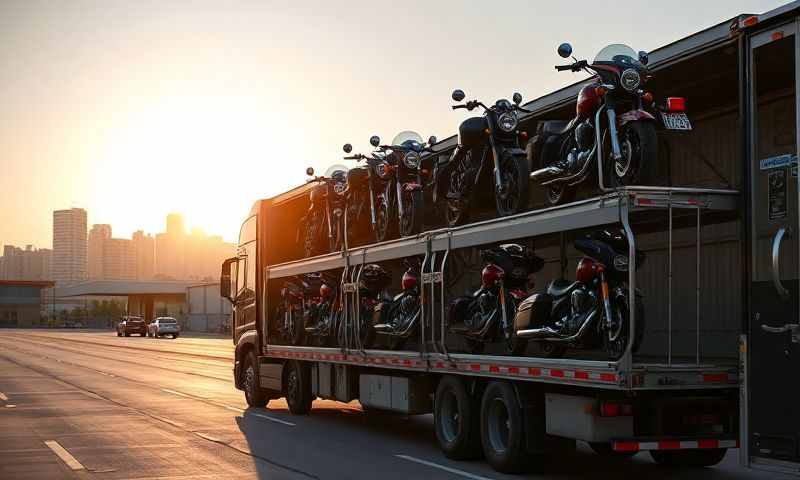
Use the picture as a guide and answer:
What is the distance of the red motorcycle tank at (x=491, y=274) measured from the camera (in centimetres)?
1121

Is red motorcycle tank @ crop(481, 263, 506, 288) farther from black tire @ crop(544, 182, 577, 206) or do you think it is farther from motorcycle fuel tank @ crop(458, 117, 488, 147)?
motorcycle fuel tank @ crop(458, 117, 488, 147)

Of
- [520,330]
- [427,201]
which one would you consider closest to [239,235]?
[427,201]

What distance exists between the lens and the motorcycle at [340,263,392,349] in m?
14.1

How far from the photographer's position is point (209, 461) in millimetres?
11266

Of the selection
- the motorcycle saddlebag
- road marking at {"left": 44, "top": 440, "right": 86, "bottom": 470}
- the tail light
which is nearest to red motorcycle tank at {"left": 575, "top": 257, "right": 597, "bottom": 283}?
the motorcycle saddlebag

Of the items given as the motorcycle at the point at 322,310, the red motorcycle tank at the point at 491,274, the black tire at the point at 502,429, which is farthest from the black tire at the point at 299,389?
the black tire at the point at 502,429

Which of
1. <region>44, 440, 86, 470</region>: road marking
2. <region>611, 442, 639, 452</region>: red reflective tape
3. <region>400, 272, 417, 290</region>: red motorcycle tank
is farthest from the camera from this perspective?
<region>400, 272, 417, 290</region>: red motorcycle tank

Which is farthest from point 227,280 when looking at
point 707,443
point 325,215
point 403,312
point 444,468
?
point 707,443

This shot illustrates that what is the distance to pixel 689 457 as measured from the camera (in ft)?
34.7

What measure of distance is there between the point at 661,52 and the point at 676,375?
315cm

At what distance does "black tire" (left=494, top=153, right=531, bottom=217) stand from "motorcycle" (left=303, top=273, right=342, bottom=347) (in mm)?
4353

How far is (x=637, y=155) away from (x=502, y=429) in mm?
3100

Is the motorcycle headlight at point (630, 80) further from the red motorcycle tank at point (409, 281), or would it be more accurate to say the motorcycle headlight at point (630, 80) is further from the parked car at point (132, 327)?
the parked car at point (132, 327)

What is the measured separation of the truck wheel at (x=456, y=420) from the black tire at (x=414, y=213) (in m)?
2.97
